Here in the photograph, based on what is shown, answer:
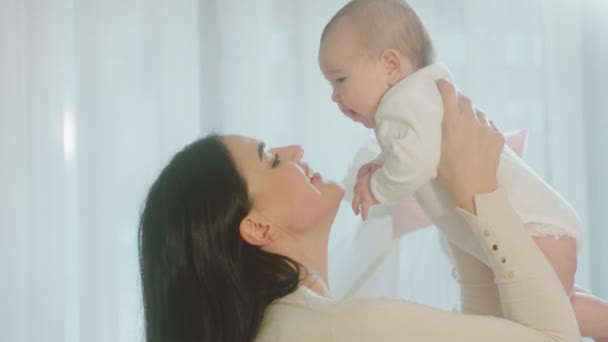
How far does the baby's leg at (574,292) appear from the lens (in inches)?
51.1

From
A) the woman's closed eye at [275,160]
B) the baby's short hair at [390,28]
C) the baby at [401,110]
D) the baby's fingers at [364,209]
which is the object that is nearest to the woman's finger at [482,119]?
the baby at [401,110]

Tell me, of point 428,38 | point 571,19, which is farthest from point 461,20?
point 428,38

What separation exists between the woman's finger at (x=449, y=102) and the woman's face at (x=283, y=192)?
0.22 metres

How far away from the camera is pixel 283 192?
4.13ft

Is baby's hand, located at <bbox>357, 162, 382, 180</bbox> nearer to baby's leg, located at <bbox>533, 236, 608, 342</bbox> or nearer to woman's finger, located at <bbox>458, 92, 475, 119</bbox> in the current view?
woman's finger, located at <bbox>458, 92, 475, 119</bbox>

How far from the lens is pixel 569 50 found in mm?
2076

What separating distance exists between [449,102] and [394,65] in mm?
143

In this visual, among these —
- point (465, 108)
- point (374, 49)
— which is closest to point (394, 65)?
point (374, 49)

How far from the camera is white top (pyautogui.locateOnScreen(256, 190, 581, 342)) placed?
1.08 metres

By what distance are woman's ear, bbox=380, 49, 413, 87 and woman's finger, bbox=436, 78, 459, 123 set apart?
93 millimetres

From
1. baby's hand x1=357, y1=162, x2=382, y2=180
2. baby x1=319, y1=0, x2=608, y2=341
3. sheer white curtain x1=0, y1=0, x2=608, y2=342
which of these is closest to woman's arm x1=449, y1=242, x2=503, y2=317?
baby x1=319, y1=0, x2=608, y2=341

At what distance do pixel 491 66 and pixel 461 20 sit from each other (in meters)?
0.14

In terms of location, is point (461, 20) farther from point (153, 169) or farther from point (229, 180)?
point (229, 180)

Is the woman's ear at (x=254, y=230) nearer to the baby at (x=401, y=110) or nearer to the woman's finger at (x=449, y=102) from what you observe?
the baby at (x=401, y=110)
